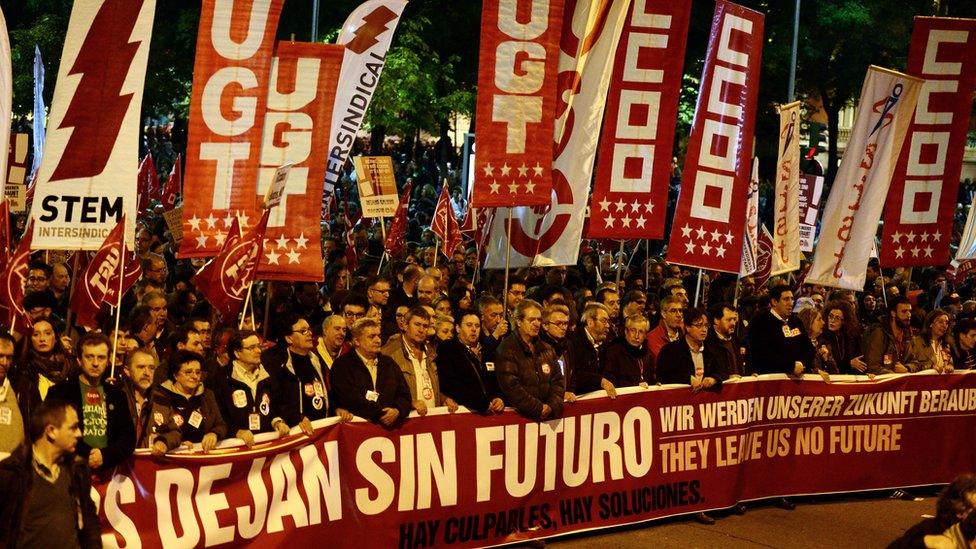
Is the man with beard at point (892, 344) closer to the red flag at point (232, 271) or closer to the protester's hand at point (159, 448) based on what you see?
the red flag at point (232, 271)

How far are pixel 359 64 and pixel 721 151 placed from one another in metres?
3.94

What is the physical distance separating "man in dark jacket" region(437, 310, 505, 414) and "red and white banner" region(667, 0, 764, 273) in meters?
3.80

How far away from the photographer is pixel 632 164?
546 inches

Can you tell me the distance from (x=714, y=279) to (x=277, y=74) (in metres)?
10.3

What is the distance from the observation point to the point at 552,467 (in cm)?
1067

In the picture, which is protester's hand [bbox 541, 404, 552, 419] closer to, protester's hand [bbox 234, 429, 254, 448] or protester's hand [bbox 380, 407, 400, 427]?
protester's hand [bbox 380, 407, 400, 427]

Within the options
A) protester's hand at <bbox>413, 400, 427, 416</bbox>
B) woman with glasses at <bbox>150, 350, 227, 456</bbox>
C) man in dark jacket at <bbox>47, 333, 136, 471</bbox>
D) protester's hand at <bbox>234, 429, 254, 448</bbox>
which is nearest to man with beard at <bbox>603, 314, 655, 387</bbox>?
protester's hand at <bbox>413, 400, 427, 416</bbox>

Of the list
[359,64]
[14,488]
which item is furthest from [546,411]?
[359,64]

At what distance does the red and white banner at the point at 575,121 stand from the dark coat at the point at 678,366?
220 centimetres

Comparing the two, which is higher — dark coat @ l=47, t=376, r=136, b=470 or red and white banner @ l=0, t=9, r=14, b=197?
red and white banner @ l=0, t=9, r=14, b=197

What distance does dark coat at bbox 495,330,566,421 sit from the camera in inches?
404

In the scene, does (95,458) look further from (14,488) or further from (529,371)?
(529,371)

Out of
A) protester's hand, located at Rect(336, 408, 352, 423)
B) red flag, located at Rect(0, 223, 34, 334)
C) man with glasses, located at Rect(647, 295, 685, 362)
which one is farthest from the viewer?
man with glasses, located at Rect(647, 295, 685, 362)

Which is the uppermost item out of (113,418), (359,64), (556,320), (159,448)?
(359,64)
